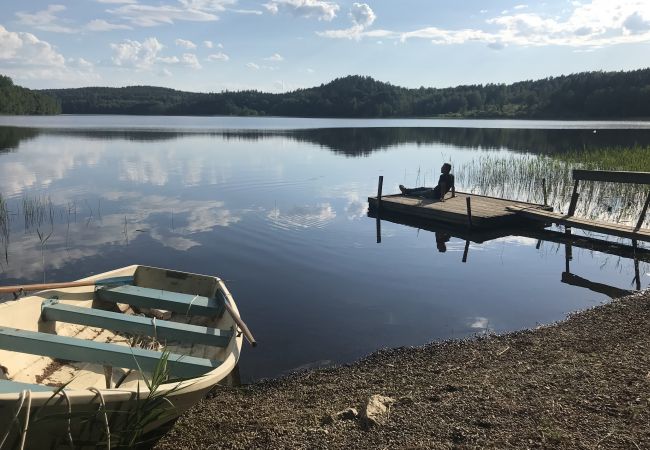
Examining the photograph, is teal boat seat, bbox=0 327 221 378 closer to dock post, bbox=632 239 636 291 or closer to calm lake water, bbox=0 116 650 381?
calm lake water, bbox=0 116 650 381

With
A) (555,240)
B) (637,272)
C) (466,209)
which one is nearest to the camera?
(637,272)

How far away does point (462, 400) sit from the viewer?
4.80m

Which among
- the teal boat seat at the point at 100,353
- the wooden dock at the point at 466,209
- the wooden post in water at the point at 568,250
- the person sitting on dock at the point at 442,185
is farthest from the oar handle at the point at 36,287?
the person sitting on dock at the point at 442,185

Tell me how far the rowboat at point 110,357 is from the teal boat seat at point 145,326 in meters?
0.01

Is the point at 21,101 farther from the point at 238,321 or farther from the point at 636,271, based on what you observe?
the point at 238,321

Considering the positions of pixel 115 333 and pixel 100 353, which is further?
pixel 115 333

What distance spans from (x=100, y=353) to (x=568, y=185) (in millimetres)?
20332

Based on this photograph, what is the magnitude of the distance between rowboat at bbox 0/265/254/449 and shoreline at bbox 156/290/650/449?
67 centimetres

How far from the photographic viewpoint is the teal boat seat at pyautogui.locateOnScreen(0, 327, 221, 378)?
4.42 meters

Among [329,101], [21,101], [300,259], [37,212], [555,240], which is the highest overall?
[329,101]

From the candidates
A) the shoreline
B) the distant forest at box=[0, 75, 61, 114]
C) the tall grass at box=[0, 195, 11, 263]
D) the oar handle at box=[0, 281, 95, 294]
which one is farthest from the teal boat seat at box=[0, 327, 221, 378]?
the distant forest at box=[0, 75, 61, 114]

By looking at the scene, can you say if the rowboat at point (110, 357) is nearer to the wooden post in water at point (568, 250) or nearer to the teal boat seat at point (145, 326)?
the teal boat seat at point (145, 326)

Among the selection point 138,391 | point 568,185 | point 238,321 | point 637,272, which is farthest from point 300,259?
point 568,185

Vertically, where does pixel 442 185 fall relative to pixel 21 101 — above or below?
below
